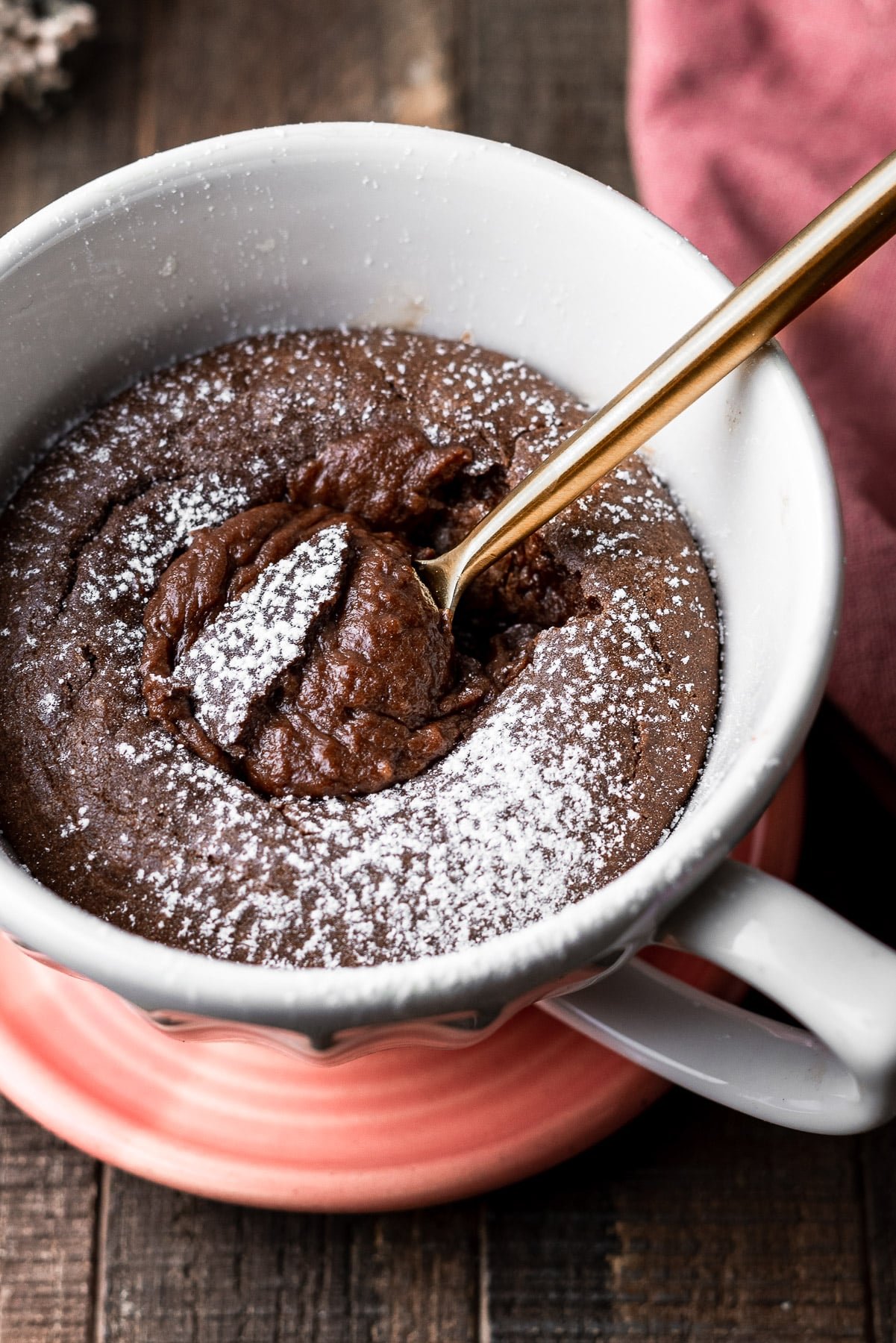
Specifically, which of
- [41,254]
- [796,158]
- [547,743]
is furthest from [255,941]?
[796,158]

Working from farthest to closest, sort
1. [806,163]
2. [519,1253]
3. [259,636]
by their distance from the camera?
[806,163]
[519,1253]
[259,636]

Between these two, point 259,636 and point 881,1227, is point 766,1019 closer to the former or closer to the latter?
point 881,1227

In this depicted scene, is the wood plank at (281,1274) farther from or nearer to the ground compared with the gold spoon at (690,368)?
nearer to the ground

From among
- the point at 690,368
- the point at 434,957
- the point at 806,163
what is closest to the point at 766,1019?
the point at 434,957

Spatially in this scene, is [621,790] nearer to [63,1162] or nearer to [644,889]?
[644,889]

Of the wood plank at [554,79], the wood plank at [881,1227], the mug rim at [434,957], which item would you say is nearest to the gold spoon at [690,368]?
the mug rim at [434,957]

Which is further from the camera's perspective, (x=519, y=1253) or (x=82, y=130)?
(x=82, y=130)

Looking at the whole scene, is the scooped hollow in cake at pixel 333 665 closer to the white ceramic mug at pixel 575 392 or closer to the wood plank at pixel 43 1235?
the white ceramic mug at pixel 575 392
